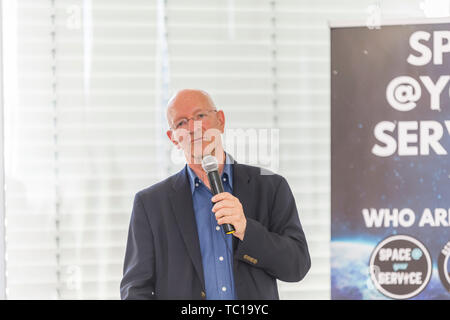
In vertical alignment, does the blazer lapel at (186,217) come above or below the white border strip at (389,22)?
below

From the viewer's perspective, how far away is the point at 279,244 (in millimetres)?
2070

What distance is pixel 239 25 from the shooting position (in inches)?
111

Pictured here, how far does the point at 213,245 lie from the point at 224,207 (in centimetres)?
41

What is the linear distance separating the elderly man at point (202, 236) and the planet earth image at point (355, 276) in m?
0.59

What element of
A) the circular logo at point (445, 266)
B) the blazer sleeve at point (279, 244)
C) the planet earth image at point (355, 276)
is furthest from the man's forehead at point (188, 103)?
the circular logo at point (445, 266)

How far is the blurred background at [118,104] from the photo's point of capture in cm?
279

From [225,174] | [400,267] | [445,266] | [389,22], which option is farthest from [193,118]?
[445,266]

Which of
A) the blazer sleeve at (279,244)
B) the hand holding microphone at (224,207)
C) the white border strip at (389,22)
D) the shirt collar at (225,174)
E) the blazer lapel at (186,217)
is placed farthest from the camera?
the white border strip at (389,22)

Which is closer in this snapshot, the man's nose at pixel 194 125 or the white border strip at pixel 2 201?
the man's nose at pixel 194 125

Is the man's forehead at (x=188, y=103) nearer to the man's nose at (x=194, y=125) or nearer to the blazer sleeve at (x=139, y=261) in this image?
the man's nose at (x=194, y=125)

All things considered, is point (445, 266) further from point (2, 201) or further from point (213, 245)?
point (2, 201)

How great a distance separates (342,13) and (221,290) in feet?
5.61

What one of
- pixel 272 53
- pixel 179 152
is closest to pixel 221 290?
pixel 179 152
